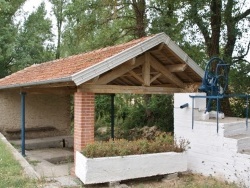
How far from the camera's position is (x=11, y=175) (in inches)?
271

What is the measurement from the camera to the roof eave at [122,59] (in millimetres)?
7031

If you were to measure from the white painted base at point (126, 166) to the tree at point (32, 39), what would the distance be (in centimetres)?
1719

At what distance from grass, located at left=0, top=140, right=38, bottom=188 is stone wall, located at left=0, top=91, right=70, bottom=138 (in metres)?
6.42

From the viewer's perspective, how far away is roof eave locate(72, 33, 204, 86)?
7.03 metres

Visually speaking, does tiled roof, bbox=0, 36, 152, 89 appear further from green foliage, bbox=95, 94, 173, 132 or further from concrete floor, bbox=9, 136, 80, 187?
green foliage, bbox=95, 94, 173, 132

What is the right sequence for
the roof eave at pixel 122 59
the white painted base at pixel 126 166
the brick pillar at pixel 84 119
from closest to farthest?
the white painted base at pixel 126 166 → the roof eave at pixel 122 59 → the brick pillar at pixel 84 119

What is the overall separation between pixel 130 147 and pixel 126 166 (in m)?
0.45

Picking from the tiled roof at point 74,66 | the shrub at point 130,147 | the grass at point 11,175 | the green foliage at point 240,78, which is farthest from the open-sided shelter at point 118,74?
the green foliage at point 240,78

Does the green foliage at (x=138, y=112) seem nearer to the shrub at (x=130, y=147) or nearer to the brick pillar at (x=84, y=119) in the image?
the shrub at (x=130, y=147)

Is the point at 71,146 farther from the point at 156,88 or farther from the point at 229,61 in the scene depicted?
the point at 229,61

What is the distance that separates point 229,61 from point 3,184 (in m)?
8.74

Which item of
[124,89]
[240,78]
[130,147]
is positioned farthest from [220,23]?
[130,147]

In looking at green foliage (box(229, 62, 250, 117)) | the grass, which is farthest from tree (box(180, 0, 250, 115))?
the grass

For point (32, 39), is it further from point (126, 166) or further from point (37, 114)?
point (126, 166)
